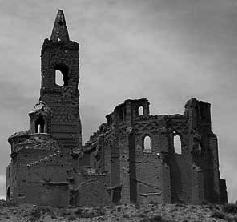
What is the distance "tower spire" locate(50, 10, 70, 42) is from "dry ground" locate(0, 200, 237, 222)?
24942 millimetres

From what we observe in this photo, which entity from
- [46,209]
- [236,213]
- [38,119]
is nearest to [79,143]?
[38,119]

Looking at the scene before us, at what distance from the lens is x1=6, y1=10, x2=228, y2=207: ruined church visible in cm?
5550

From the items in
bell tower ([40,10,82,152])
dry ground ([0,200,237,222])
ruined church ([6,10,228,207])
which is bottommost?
dry ground ([0,200,237,222])

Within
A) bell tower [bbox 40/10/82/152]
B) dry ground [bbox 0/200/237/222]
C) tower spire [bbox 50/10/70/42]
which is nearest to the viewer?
dry ground [bbox 0/200/237/222]

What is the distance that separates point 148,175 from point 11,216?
1651 centimetres

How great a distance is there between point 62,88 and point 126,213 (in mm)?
24181

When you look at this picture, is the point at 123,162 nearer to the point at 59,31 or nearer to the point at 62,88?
the point at 62,88

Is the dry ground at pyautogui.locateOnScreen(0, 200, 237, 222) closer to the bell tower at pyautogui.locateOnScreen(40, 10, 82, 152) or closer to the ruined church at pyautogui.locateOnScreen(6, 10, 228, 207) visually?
the ruined church at pyautogui.locateOnScreen(6, 10, 228, 207)

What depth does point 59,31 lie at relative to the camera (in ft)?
228

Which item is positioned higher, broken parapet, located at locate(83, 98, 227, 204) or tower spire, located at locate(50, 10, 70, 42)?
tower spire, located at locate(50, 10, 70, 42)

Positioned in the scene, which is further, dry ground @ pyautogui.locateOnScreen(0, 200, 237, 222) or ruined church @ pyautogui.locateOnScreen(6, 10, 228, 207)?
ruined church @ pyautogui.locateOnScreen(6, 10, 228, 207)

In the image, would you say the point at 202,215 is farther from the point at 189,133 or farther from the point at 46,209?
the point at 189,133

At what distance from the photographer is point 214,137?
2424 inches

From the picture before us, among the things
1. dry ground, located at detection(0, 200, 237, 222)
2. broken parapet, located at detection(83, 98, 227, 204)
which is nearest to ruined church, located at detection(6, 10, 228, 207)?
broken parapet, located at detection(83, 98, 227, 204)
